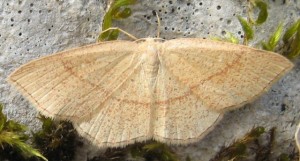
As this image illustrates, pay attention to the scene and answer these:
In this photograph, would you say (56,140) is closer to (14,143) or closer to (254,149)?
(14,143)

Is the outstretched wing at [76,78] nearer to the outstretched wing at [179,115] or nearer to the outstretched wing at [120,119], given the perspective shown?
the outstretched wing at [120,119]

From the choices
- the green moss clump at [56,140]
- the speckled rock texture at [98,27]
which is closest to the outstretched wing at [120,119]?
the green moss clump at [56,140]

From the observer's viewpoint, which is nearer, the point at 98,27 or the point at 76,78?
the point at 76,78

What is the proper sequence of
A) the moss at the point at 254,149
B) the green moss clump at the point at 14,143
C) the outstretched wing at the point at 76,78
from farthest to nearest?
the moss at the point at 254,149
the green moss clump at the point at 14,143
the outstretched wing at the point at 76,78

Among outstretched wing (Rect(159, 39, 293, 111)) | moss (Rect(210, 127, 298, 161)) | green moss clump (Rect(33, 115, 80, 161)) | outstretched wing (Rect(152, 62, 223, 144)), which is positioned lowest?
moss (Rect(210, 127, 298, 161))

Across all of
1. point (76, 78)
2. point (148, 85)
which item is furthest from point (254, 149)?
point (76, 78)

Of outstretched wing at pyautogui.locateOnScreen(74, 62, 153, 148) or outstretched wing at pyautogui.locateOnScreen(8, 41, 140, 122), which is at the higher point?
outstretched wing at pyautogui.locateOnScreen(8, 41, 140, 122)

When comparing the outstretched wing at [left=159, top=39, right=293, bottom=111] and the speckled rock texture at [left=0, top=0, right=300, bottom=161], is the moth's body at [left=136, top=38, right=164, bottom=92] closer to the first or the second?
the outstretched wing at [left=159, top=39, right=293, bottom=111]

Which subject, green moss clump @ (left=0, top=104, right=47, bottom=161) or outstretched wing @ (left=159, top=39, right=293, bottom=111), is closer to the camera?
outstretched wing @ (left=159, top=39, right=293, bottom=111)

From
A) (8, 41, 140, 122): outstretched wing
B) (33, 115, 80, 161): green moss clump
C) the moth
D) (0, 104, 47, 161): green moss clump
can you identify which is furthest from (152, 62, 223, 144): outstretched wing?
(0, 104, 47, 161): green moss clump
